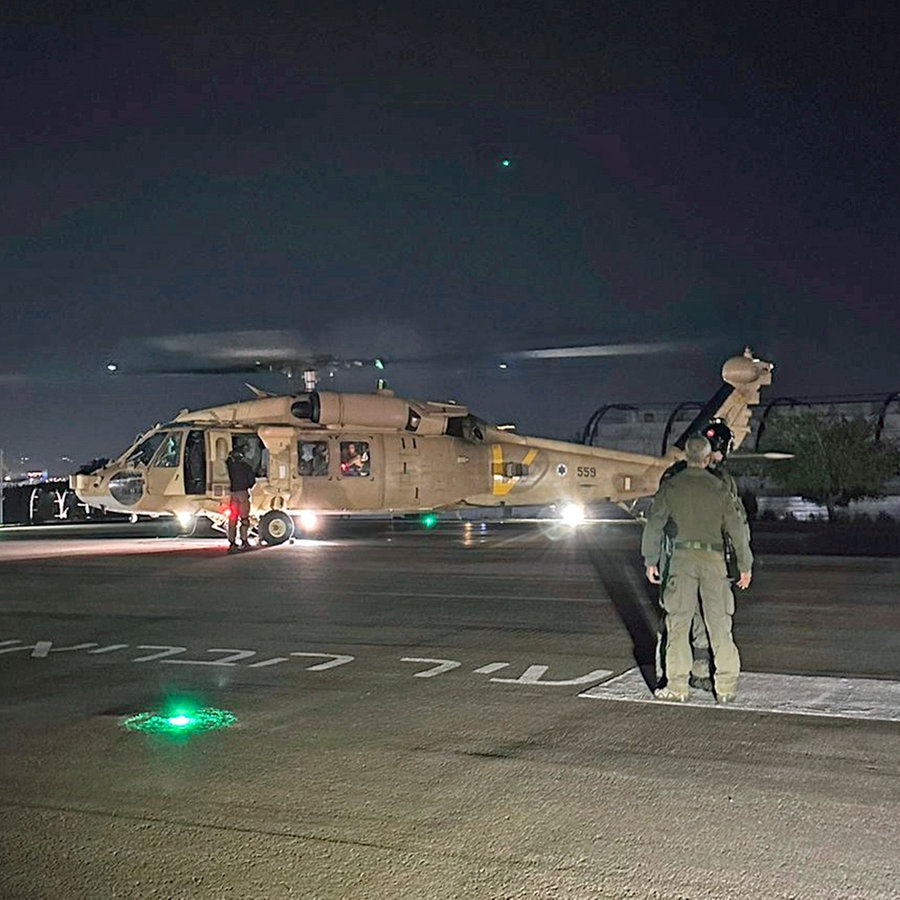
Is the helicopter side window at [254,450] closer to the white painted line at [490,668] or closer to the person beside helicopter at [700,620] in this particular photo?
the white painted line at [490,668]

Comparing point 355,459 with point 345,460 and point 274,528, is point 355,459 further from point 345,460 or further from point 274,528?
point 274,528

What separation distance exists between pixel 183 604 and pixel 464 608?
11.7ft

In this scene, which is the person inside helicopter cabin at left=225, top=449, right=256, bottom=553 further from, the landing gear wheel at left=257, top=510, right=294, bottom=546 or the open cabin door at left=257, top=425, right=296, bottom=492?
the open cabin door at left=257, top=425, right=296, bottom=492

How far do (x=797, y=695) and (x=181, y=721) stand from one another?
4.33m

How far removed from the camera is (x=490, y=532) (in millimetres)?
29672

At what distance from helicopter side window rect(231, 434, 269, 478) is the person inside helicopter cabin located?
120 cm

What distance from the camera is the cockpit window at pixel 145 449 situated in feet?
80.7

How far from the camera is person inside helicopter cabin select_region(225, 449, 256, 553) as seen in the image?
22906 millimetres

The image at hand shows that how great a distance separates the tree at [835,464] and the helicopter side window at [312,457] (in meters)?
24.6

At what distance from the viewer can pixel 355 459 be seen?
25359 mm

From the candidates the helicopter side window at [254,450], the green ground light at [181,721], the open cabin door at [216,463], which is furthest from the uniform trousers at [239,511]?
the green ground light at [181,721]

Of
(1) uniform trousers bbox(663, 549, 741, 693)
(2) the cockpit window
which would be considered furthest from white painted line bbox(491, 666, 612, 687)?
(2) the cockpit window

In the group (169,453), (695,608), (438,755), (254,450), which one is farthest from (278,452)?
(438,755)

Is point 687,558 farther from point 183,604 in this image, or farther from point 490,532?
point 490,532
